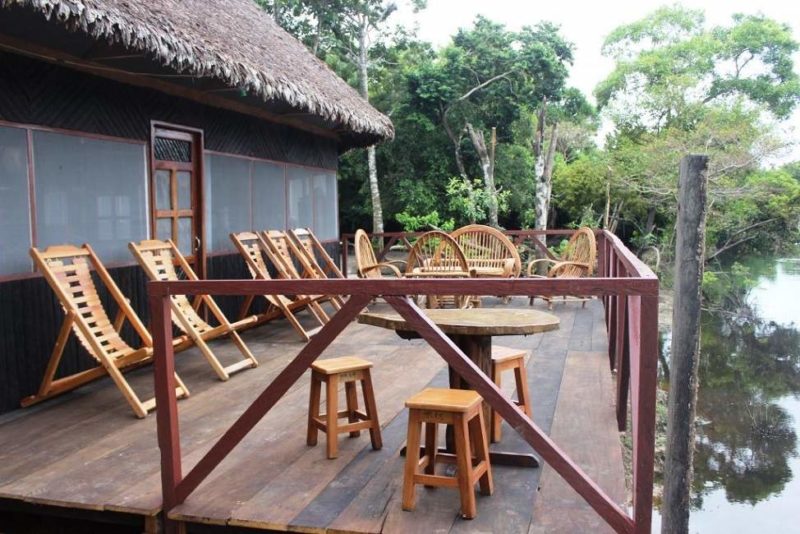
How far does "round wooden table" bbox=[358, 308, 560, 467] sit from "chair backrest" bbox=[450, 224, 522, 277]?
12.2 feet

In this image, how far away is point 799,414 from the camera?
41.9 feet

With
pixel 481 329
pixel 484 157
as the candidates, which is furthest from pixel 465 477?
pixel 484 157

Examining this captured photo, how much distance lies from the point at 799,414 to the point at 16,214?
1321 cm

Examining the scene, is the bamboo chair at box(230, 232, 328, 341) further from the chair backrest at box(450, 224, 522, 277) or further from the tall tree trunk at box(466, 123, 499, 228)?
the tall tree trunk at box(466, 123, 499, 228)

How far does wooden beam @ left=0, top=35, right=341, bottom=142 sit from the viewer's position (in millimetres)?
4055

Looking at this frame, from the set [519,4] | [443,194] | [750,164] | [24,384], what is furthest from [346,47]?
[519,4]

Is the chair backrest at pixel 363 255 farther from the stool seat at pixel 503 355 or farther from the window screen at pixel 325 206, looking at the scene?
the stool seat at pixel 503 355

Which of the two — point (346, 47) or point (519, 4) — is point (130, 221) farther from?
point (519, 4)

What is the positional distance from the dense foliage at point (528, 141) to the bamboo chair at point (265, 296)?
30.7 ft

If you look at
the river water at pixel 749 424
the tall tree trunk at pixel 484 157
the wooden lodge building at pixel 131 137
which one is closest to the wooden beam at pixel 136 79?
the wooden lodge building at pixel 131 137

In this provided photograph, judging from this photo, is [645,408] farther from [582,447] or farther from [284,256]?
[284,256]

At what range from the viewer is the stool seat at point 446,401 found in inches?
99.4

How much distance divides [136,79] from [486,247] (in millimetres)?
3860

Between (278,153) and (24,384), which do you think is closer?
(24,384)
